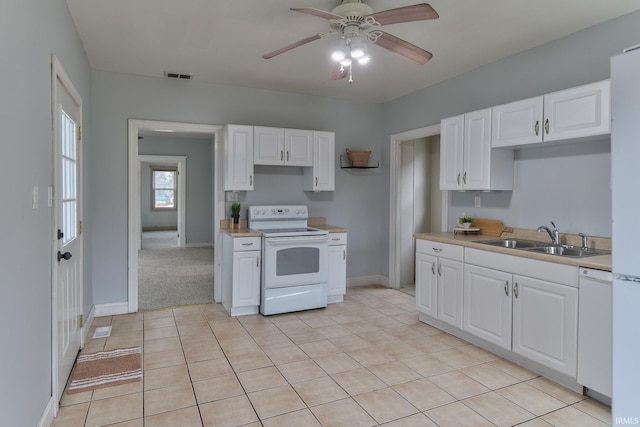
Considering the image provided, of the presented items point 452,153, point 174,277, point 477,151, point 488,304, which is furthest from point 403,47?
point 174,277

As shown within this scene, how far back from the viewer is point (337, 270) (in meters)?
Result: 4.62

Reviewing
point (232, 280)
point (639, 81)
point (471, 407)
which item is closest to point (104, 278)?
point (232, 280)

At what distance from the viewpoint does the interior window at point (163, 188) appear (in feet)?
39.9

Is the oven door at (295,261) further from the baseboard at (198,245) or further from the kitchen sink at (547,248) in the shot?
the baseboard at (198,245)

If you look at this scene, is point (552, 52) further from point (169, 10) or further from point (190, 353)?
point (190, 353)

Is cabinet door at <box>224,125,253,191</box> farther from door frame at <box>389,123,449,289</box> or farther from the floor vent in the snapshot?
door frame at <box>389,123,449,289</box>

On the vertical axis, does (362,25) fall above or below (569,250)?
above

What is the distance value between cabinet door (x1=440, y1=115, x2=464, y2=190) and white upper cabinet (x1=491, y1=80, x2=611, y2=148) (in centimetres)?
40

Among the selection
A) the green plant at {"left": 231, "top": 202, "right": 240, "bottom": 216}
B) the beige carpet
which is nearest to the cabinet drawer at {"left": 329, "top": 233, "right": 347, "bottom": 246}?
the green plant at {"left": 231, "top": 202, "right": 240, "bottom": 216}

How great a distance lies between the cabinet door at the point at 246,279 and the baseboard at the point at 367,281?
1.63 metres

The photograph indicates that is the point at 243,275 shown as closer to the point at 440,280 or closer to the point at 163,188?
the point at 440,280

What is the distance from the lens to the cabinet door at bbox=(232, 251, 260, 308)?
13.4 ft

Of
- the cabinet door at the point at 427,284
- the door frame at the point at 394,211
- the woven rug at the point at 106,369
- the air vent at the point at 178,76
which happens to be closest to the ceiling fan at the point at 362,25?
the cabinet door at the point at 427,284

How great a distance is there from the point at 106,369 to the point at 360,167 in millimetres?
3626
